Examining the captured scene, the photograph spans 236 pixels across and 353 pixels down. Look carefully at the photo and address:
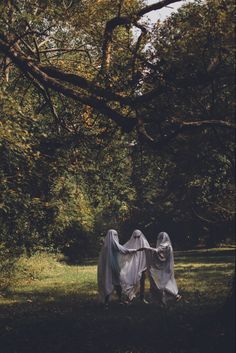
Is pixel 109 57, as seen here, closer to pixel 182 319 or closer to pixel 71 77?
pixel 71 77

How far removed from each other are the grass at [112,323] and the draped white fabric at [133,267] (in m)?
0.54

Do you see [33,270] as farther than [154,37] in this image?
Yes

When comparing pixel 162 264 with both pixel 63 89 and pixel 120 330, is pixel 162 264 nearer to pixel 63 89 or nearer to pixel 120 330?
pixel 120 330

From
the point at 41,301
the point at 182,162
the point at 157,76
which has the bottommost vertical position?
the point at 41,301

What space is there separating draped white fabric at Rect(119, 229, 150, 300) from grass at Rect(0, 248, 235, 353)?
0.54 meters

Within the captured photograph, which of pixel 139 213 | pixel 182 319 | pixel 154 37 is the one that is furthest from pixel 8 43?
pixel 139 213

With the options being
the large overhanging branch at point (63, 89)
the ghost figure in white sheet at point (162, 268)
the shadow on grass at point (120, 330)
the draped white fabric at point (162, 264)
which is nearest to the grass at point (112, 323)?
the shadow on grass at point (120, 330)

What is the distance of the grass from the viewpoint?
1002cm

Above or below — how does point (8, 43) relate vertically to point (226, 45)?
above

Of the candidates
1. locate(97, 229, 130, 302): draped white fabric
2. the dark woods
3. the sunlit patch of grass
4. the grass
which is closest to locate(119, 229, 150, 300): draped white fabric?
locate(97, 229, 130, 302): draped white fabric

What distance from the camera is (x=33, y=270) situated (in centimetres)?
2773

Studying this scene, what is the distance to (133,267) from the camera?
1648 cm

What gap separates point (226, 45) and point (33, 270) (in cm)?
2001

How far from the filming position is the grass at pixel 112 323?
1002cm
